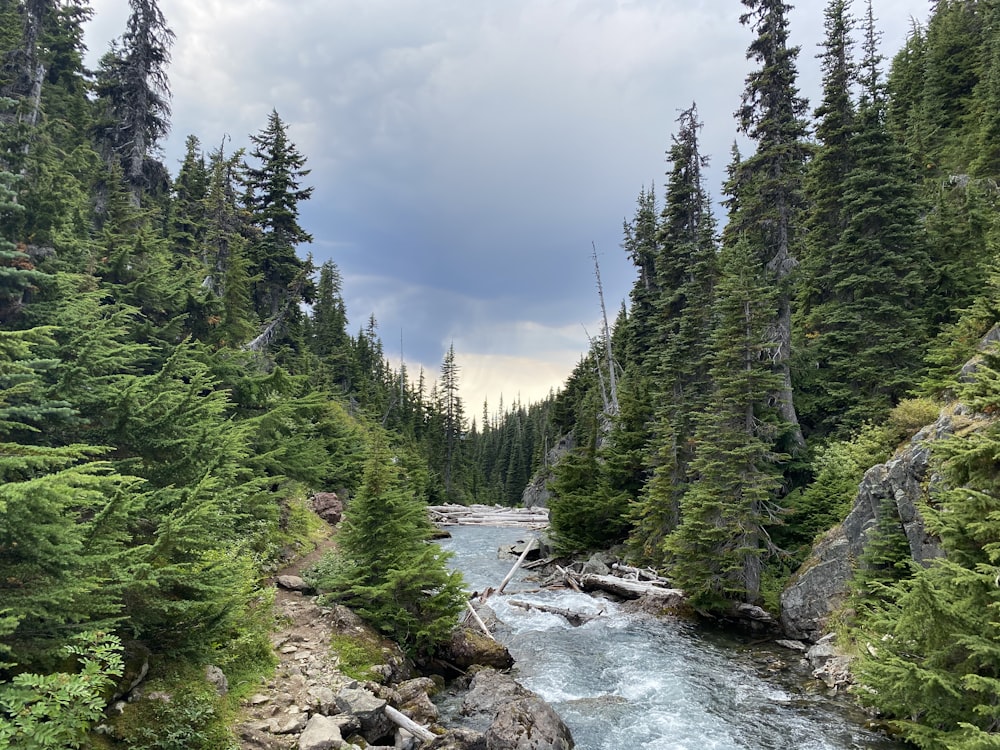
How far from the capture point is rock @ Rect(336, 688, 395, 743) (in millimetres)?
8984

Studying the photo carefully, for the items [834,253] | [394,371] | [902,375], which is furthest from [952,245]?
[394,371]

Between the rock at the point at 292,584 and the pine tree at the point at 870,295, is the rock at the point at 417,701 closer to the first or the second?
the rock at the point at 292,584

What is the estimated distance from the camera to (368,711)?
9.05 meters

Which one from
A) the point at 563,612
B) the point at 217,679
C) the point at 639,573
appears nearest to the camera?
the point at 217,679

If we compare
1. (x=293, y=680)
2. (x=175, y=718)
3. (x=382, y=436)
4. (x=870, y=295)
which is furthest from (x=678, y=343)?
(x=175, y=718)

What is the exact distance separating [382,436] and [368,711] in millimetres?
16540

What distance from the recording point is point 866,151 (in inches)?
952

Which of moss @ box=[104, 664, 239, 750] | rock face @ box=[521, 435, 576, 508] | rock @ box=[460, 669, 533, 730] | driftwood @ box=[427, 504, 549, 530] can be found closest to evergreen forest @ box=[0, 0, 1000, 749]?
moss @ box=[104, 664, 239, 750]

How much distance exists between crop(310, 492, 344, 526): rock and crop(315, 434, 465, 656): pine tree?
39.6 feet

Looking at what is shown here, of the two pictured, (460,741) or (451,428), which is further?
(451,428)

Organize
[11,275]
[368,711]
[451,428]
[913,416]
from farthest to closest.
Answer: [451,428]
[913,416]
[11,275]
[368,711]

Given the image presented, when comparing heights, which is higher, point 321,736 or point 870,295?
point 870,295

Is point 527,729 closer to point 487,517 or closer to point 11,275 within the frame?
point 11,275

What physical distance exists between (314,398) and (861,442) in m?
21.2
